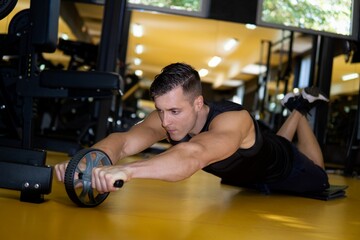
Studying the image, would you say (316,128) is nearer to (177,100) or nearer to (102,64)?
(102,64)

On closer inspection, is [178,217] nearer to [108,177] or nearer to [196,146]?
[196,146]

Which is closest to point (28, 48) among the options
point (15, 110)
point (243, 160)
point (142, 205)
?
point (15, 110)

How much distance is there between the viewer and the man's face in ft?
7.02

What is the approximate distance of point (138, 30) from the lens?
11.7 meters

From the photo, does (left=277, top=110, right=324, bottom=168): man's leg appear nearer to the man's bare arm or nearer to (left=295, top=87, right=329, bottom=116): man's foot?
(left=295, top=87, right=329, bottom=116): man's foot

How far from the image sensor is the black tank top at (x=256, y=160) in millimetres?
2500

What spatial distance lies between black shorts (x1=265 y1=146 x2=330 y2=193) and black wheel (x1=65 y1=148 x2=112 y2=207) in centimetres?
150

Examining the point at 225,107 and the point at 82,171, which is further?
the point at 225,107

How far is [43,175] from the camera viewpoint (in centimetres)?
218

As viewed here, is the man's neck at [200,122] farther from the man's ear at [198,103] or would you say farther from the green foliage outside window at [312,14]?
the green foliage outside window at [312,14]

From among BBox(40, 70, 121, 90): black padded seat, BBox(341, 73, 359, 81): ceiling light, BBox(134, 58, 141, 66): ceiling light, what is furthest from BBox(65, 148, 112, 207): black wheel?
BBox(134, 58, 141, 66): ceiling light

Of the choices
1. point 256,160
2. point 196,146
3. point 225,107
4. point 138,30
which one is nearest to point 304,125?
point 256,160

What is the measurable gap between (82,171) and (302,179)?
67.8 inches

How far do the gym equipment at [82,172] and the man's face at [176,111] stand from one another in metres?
0.28
